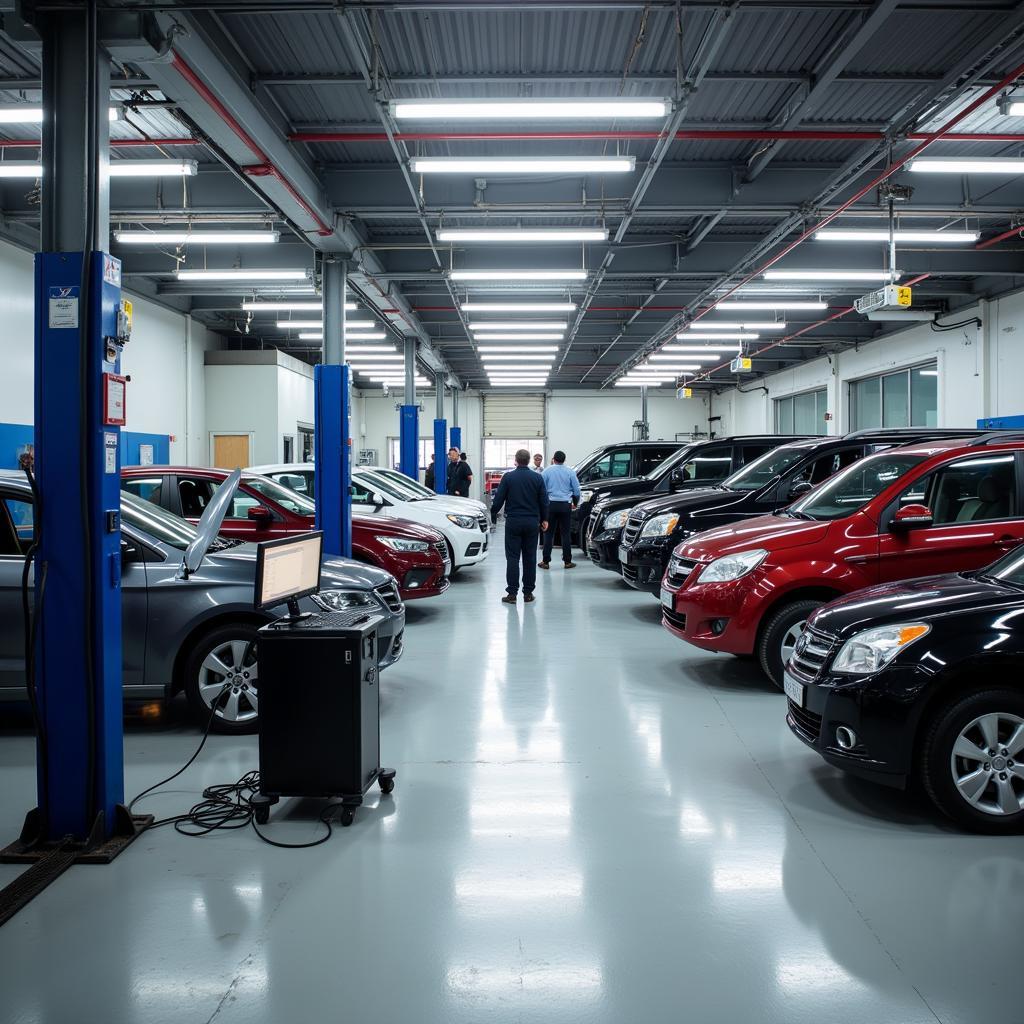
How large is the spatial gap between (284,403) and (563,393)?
1190cm

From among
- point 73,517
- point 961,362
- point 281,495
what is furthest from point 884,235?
point 73,517

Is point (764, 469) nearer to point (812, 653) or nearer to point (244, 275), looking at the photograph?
point (812, 653)

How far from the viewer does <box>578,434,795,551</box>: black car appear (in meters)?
10.9

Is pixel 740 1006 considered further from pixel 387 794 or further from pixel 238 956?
pixel 387 794

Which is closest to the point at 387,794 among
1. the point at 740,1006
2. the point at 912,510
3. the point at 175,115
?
the point at 740,1006

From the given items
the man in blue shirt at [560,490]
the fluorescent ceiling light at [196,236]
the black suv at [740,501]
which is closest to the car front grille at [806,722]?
the black suv at [740,501]

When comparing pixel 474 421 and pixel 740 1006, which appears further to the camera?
pixel 474 421

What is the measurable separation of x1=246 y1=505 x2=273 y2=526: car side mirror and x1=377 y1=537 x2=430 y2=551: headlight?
1.13 m

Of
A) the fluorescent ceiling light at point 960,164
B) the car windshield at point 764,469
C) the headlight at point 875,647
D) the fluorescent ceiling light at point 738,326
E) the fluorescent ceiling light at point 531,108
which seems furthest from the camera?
the fluorescent ceiling light at point 738,326

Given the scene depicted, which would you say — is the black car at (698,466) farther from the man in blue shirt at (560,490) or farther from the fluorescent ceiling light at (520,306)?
the fluorescent ceiling light at (520,306)

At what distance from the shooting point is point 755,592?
220 inches

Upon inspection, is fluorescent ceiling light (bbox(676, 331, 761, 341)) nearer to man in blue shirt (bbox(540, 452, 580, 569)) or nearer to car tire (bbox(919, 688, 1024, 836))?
man in blue shirt (bbox(540, 452, 580, 569))

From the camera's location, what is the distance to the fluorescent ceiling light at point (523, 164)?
→ 739cm

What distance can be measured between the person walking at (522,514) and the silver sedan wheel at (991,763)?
627cm
